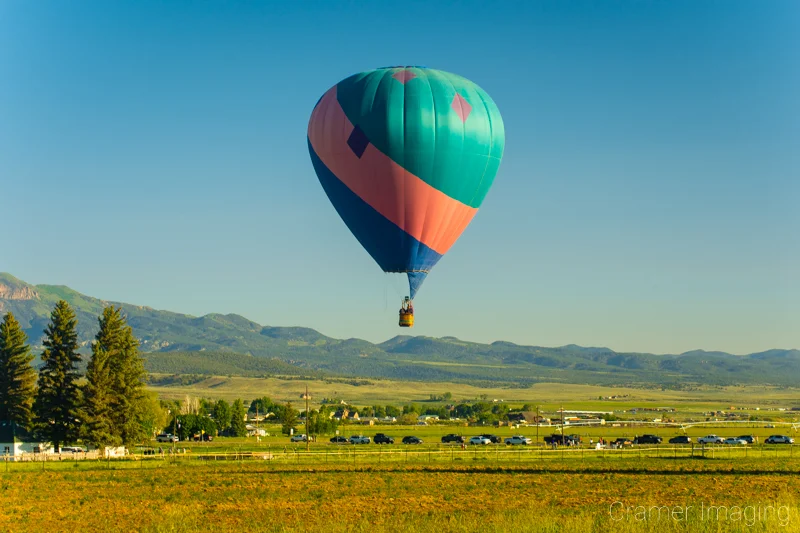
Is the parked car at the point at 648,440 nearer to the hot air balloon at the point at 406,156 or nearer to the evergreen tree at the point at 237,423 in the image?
the hot air balloon at the point at 406,156

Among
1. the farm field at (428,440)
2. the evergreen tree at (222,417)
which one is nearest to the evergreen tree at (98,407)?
the farm field at (428,440)

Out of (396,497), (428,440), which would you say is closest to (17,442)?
(428,440)

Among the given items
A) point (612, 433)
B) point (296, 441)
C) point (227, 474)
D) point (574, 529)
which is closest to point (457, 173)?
point (227, 474)

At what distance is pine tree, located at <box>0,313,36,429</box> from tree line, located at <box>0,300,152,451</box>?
163 cm

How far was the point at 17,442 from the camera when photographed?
296 ft

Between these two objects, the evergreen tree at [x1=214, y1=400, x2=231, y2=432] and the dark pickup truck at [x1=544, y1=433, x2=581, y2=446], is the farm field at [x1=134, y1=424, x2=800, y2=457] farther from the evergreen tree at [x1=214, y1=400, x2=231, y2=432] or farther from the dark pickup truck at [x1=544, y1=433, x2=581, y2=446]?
the evergreen tree at [x1=214, y1=400, x2=231, y2=432]

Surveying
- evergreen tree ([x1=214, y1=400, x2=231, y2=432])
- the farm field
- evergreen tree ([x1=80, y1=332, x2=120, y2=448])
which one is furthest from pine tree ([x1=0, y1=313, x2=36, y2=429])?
evergreen tree ([x1=214, y1=400, x2=231, y2=432])

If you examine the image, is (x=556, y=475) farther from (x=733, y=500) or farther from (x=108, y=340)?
(x=108, y=340)

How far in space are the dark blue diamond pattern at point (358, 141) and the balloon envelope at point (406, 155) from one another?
0.21 ft

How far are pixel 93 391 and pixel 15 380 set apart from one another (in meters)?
13.1

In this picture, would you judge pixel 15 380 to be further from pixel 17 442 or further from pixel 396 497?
pixel 396 497

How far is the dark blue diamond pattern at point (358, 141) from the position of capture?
63.1 metres

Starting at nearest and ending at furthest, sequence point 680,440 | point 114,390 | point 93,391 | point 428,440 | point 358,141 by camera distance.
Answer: point 358,141 < point 93,391 < point 114,390 < point 680,440 < point 428,440

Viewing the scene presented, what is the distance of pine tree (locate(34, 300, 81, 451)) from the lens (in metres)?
87.5
